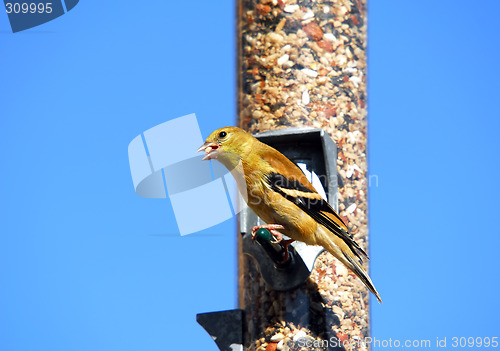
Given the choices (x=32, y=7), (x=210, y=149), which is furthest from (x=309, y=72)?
(x=32, y=7)

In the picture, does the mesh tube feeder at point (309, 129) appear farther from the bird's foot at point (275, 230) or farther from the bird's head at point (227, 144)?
the bird's foot at point (275, 230)

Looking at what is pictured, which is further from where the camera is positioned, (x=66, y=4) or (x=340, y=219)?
(x=66, y=4)

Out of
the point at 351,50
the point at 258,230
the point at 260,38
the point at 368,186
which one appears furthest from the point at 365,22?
the point at 258,230

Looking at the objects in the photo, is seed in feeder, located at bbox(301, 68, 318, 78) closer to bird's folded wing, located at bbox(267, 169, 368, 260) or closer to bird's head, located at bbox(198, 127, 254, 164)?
bird's head, located at bbox(198, 127, 254, 164)

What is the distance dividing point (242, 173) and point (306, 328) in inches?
47.8

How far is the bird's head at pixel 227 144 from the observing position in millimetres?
5730

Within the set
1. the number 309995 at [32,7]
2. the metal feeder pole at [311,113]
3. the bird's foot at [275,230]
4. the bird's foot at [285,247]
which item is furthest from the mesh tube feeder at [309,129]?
the number 309995 at [32,7]

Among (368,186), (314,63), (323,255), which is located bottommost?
(323,255)

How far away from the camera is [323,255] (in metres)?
5.79

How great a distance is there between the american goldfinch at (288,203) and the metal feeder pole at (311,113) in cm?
40

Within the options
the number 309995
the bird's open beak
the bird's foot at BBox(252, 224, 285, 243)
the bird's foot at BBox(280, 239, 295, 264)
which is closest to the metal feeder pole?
the bird's foot at BBox(280, 239, 295, 264)

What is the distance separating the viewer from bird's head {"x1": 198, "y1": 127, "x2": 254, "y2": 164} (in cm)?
573

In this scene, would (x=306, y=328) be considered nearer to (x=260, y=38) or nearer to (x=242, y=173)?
(x=242, y=173)

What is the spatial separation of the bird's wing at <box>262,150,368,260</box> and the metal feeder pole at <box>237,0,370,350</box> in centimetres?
45
